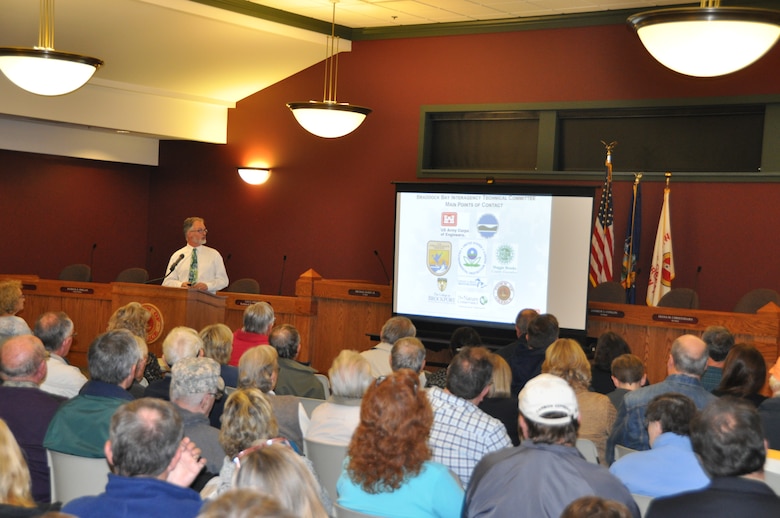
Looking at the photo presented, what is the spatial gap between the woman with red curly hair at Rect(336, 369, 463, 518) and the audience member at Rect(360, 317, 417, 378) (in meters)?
2.90

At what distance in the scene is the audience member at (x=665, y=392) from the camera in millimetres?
4215

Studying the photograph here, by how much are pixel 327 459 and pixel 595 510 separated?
2144 millimetres

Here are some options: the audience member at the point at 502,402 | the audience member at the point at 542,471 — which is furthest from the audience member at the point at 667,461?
the audience member at the point at 502,402

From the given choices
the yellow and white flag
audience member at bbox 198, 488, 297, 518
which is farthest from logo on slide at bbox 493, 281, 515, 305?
audience member at bbox 198, 488, 297, 518

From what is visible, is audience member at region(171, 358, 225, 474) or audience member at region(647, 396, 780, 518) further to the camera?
audience member at region(171, 358, 225, 474)

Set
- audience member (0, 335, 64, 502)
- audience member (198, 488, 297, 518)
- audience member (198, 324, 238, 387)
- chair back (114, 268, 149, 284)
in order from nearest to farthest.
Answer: audience member (198, 488, 297, 518) → audience member (0, 335, 64, 502) → audience member (198, 324, 238, 387) → chair back (114, 268, 149, 284)

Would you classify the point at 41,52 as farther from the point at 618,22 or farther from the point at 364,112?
the point at 618,22

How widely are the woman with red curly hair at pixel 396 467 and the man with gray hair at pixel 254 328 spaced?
3174mm

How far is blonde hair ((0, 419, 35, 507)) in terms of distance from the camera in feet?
7.75

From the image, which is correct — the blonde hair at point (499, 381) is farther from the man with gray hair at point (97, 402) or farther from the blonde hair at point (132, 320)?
the blonde hair at point (132, 320)

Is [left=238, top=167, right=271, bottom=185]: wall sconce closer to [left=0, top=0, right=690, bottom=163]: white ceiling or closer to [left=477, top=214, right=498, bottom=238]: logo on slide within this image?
[left=0, top=0, right=690, bottom=163]: white ceiling

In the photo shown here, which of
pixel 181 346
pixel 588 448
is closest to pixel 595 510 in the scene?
pixel 588 448

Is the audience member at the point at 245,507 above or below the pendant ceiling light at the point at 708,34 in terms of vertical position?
below

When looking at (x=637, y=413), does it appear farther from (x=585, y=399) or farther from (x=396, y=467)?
(x=396, y=467)
